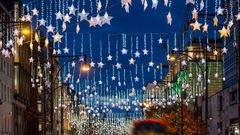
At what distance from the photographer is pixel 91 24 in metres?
26.3

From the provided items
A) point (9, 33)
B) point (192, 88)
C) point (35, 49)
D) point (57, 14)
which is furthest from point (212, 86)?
point (57, 14)

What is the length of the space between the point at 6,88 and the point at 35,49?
2937 centimetres

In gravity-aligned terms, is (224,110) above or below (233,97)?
below

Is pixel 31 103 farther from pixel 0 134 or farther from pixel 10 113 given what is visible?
pixel 0 134

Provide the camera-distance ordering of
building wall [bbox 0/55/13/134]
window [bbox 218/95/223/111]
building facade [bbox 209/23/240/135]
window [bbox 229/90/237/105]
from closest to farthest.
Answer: building wall [bbox 0/55/13/134], building facade [bbox 209/23/240/135], window [bbox 229/90/237/105], window [bbox 218/95/223/111]

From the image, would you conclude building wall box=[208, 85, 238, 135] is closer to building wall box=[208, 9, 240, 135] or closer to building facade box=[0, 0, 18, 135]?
building wall box=[208, 9, 240, 135]

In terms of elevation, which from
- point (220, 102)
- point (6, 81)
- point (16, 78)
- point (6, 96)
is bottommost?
point (6, 96)

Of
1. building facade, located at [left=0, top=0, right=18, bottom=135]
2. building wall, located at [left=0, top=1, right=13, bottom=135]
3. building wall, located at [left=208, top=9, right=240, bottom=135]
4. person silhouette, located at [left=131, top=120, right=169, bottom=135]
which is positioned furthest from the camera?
building wall, located at [left=208, top=9, right=240, bottom=135]

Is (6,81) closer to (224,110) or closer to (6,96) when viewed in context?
(6,96)

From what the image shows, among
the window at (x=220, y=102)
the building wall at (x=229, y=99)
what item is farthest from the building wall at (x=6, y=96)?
the window at (x=220, y=102)

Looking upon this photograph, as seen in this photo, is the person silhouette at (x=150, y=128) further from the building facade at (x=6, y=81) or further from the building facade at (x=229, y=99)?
the building facade at (x=229, y=99)

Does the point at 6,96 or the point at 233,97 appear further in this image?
the point at 233,97

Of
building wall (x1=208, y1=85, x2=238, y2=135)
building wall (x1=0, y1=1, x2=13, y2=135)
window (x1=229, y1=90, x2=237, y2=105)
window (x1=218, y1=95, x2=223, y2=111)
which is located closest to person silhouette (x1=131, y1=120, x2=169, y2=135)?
building wall (x1=0, y1=1, x2=13, y2=135)

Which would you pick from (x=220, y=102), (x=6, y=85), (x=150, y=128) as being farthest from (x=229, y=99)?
(x=150, y=128)
